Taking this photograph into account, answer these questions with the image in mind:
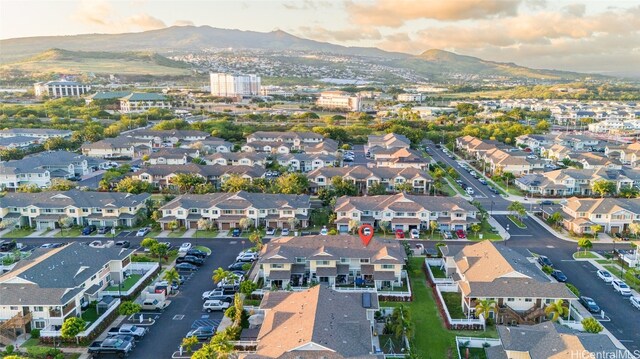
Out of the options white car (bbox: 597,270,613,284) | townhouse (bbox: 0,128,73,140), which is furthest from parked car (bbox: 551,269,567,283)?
townhouse (bbox: 0,128,73,140)

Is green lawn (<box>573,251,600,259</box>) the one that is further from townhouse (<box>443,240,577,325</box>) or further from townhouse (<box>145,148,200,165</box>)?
townhouse (<box>145,148,200,165</box>)

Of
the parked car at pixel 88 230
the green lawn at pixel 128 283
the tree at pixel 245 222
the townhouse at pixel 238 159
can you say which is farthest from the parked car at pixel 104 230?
the townhouse at pixel 238 159

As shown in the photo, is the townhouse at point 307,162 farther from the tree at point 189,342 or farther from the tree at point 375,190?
the tree at point 189,342

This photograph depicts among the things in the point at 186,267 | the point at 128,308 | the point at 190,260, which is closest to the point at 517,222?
the point at 190,260

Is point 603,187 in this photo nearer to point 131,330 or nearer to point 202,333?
point 202,333

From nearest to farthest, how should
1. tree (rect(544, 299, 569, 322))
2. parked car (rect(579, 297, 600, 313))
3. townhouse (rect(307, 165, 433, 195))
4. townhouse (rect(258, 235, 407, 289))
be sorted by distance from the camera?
1. tree (rect(544, 299, 569, 322))
2. parked car (rect(579, 297, 600, 313))
3. townhouse (rect(258, 235, 407, 289))
4. townhouse (rect(307, 165, 433, 195))

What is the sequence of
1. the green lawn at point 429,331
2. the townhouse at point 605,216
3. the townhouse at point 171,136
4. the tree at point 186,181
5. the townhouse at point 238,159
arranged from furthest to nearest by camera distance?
the townhouse at point 171,136
the townhouse at point 238,159
the tree at point 186,181
the townhouse at point 605,216
the green lawn at point 429,331

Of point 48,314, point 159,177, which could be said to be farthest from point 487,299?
point 159,177
